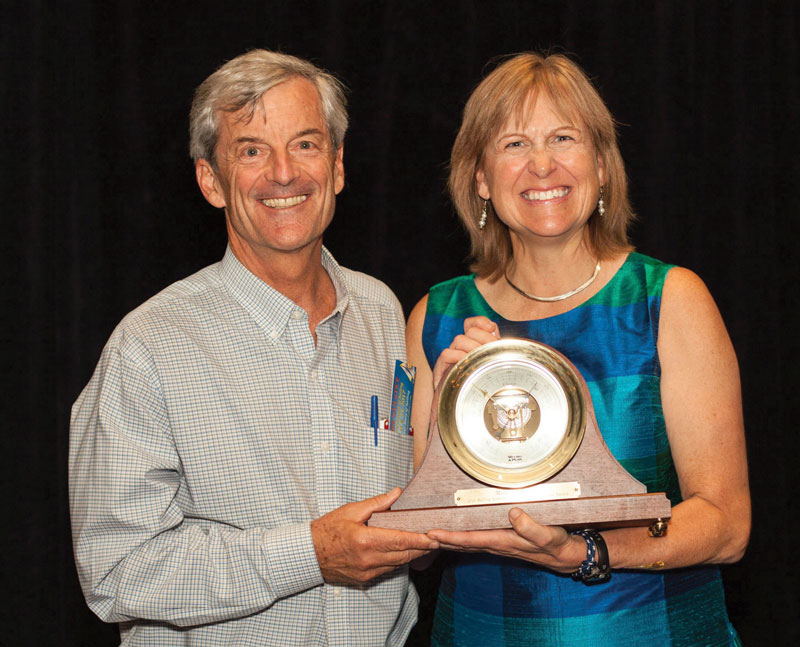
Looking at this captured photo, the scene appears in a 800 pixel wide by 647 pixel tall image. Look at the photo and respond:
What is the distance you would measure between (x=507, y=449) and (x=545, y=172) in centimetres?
60

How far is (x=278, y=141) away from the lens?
2.05 metres

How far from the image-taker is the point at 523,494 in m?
1.59

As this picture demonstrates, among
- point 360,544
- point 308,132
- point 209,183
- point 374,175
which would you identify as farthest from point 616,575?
point 374,175

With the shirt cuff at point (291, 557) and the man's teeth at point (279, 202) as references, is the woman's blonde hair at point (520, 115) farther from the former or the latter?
the shirt cuff at point (291, 557)

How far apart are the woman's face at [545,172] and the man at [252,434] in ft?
1.48

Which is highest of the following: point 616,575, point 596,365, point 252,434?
point 596,365

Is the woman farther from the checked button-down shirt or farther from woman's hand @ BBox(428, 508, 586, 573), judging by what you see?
the checked button-down shirt

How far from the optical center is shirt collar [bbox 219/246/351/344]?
2.03 metres

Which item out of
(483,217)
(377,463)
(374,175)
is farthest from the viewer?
(374,175)

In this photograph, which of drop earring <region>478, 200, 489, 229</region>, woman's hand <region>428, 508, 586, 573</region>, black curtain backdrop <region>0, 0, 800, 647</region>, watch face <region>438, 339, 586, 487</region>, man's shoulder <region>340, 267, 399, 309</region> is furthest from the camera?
black curtain backdrop <region>0, 0, 800, 647</region>

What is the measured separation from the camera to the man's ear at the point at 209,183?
217 cm

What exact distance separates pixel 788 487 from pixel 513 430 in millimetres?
1980

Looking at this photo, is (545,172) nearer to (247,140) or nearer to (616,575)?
(247,140)

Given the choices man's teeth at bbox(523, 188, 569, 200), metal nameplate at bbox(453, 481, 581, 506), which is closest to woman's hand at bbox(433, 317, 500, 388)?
metal nameplate at bbox(453, 481, 581, 506)
